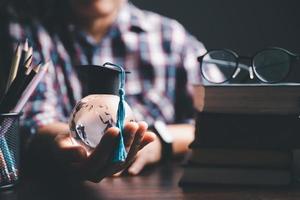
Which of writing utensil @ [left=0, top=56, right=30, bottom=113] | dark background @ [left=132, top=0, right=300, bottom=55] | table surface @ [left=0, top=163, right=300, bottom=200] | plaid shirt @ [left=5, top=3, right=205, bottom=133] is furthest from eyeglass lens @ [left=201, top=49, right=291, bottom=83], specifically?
dark background @ [left=132, top=0, right=300, bottom=55]

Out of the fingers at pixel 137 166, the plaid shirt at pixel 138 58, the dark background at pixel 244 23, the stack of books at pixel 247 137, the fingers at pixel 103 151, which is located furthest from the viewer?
the dark background at pixel 244 23

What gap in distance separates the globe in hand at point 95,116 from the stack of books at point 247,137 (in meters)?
0.14

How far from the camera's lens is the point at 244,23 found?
142 cm

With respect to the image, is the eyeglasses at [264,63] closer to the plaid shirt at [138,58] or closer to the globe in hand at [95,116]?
the globe in hand at [95,116]

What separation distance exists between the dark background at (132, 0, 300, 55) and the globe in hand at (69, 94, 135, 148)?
85cm

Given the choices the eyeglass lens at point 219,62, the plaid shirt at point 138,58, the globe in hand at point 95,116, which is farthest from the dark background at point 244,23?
the globe in hand at point 95,116

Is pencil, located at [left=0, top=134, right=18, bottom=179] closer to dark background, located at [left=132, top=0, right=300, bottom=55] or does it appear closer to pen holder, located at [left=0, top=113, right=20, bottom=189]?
pen holder, located at [left=0, top=113, right=20, bottom=189]

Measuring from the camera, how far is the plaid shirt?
126 cm

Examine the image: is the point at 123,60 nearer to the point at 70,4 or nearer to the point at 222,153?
the point at 70,4

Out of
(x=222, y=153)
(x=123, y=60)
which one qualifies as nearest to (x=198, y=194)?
(x=222, y=153)

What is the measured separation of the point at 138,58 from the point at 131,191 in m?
0.68

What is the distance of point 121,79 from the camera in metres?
0.62

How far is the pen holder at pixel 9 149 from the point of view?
25.6 inches

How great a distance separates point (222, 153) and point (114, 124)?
0.18 m
